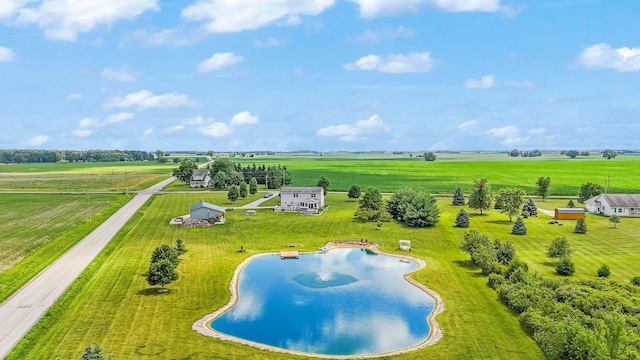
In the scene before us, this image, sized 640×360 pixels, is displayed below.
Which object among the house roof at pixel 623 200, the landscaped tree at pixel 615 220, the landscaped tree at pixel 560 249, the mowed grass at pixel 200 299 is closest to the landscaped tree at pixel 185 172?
the mowed grass at pixel 200 299

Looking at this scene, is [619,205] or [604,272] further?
[619,205]

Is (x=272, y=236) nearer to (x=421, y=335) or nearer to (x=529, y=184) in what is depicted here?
(x=421, y=335)

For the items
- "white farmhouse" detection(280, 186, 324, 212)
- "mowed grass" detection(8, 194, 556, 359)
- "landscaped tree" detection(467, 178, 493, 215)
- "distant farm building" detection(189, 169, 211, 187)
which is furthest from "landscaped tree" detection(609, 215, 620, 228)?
"distant farm building" detection(189, 169, 211, 187)

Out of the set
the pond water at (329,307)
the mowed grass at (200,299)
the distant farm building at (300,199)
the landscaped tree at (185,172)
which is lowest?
the pond water at (329,307)

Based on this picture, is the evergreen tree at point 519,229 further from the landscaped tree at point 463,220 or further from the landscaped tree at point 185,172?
the landscaped tree at point 185,172

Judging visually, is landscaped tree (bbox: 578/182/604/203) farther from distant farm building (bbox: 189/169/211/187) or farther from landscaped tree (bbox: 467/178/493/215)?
distant farm building (bbox: 189/169/211/187)

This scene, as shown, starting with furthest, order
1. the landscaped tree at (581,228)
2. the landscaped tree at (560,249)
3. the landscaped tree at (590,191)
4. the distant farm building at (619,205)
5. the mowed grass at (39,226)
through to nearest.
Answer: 1. the landscaped tree at (590,191)
2. the distant farm building at (619,205)
3. the landscaped tree at (581,228)
4. the landscaped tree at (560,249)
5. the mowed grass at (39,226)

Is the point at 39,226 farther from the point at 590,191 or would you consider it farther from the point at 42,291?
the point at 590,191

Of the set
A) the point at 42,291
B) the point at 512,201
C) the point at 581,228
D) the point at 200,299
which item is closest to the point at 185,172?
the point at 512,201
